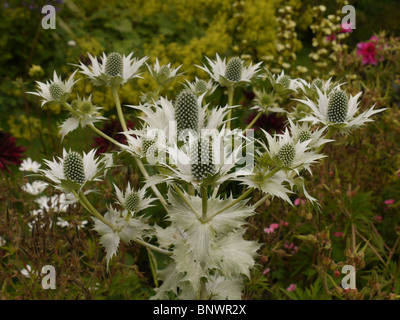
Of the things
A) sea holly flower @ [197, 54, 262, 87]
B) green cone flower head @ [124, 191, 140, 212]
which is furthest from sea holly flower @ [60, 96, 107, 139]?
sea holly flower @ [197, 54, 262, 87]

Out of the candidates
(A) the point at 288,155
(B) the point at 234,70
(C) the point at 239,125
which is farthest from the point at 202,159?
(C) the point at 239,125

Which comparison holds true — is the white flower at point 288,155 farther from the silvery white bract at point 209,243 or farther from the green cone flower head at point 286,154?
the silvery white bract at point 209,243

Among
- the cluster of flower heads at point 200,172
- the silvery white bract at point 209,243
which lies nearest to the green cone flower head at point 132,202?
the cluster of flower heads at point 200,172

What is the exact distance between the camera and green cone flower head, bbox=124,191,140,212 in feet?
5.00

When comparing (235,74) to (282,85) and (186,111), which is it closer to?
(282,85)

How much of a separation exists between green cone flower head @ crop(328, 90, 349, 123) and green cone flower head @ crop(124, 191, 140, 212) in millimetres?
758

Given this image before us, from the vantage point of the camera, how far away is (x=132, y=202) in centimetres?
153

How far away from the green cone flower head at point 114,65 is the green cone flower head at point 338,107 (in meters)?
0.86

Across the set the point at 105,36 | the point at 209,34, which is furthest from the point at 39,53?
the point at 209,34

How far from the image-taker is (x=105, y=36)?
4.66m

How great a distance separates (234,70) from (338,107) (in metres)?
0.50

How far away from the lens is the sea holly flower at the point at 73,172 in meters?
1.37

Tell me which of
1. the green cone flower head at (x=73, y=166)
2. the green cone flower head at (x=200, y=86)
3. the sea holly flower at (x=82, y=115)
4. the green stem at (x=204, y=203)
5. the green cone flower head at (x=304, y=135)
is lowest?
the green stem at (x=204, y=203)

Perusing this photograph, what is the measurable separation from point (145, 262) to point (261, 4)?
266 cm
